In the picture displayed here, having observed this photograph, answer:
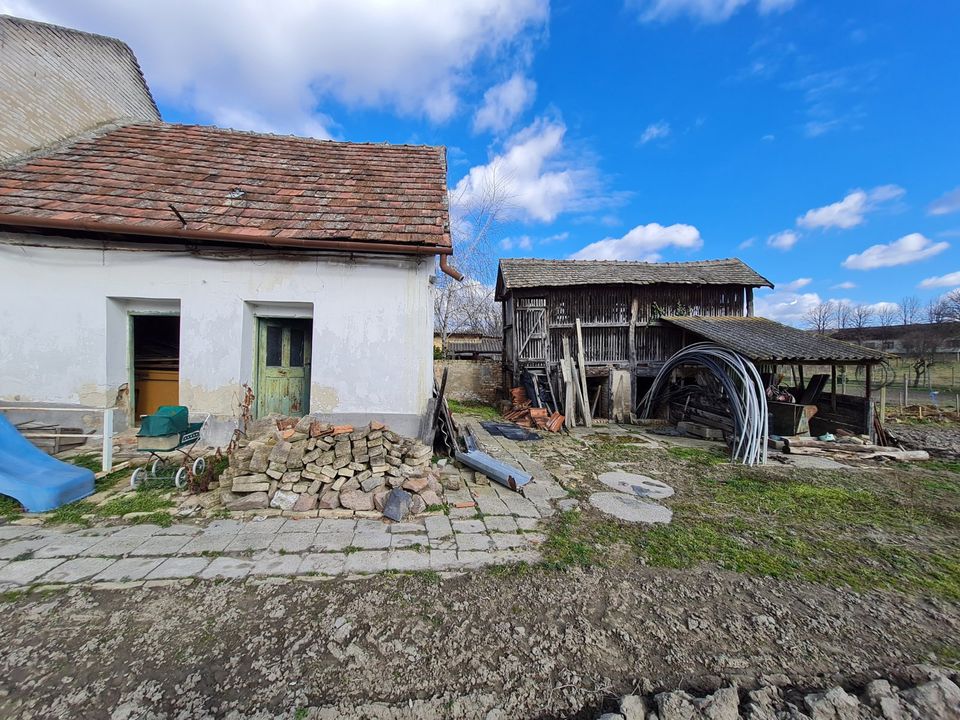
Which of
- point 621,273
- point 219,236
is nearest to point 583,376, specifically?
point 621,273

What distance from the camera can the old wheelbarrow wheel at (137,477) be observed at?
4.30 m

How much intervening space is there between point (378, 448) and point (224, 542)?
1.63m

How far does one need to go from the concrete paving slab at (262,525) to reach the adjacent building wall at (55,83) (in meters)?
8.27

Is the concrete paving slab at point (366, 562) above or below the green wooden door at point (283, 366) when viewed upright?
below

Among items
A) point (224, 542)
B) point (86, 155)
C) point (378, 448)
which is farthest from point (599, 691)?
point (86, 155)

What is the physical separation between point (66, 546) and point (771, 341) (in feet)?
42.6

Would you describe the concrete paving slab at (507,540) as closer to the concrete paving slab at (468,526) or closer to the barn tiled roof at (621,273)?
the concrete paving slab at (468,526)

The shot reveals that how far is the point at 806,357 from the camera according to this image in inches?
317

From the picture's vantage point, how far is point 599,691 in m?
2.02

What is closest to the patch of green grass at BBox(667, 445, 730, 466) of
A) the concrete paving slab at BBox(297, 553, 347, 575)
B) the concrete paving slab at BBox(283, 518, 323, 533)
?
the concrete paving slab at BBox(297, 553, 347, 575)

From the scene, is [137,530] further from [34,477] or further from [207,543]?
[34,477]

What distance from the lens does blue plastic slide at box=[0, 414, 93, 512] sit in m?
3.74

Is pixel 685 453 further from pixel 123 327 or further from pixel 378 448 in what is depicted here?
pixel 123 327

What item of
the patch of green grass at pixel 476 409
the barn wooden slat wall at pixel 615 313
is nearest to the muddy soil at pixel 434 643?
the patch of green grass at pixel 476 409
